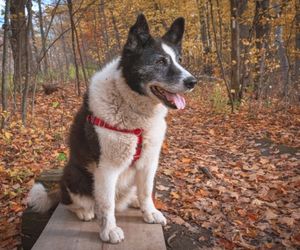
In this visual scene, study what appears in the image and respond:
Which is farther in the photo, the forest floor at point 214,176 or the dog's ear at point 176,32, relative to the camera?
the forest floor at point 214,176

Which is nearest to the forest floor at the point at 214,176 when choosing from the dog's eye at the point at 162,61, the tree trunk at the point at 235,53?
the tree trunk at the point at 235,53

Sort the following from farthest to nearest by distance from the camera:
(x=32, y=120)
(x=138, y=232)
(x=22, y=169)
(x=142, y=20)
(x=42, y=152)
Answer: (x=32, y=120) < (x=42, y=152) < (x=22, y=169) < (x=138, y=232) < (x=142, y=20)

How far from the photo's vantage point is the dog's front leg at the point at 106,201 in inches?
109

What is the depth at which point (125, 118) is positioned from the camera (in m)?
2.81

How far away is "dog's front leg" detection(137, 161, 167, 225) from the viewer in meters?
3.04

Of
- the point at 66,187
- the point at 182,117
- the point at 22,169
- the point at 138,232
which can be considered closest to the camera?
the point at 138,232

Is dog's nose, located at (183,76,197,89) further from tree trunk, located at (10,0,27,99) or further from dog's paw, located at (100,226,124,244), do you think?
tree trunk, located at (10,0,27,99)

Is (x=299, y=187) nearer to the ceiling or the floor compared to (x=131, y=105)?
nearer to the floor

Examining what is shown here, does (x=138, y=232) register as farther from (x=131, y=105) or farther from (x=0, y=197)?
(x=0, y=197)

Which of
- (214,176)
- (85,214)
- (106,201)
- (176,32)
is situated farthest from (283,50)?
(106,201)

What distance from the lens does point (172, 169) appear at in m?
5.26

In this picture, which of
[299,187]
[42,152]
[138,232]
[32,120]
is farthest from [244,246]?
[32,120]

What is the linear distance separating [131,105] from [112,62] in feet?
1.63

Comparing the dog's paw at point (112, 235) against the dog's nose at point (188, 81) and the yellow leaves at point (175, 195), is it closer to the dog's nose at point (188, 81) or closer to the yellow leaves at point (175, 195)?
the dog's nose at point (188, 81)
